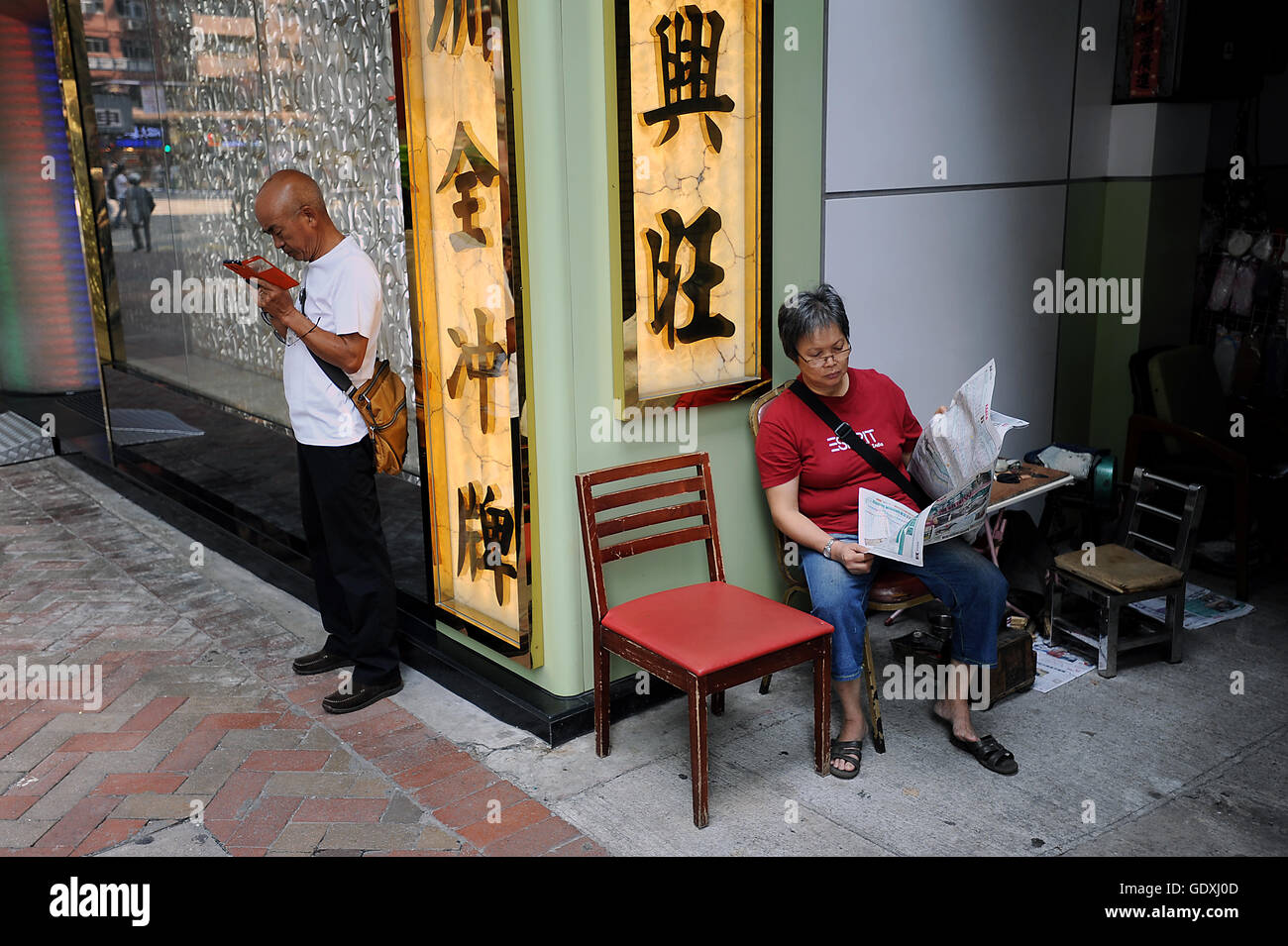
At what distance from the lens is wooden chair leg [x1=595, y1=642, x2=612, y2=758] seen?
11.4 ft

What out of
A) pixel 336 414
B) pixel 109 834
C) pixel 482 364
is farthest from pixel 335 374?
pixel 109 834

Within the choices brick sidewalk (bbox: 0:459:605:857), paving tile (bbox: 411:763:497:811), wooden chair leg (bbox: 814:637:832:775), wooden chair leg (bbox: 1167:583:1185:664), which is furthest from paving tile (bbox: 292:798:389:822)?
wooden chair leg (bbox: 1167:583:1185:664)

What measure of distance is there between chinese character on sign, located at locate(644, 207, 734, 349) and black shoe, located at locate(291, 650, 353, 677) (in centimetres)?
183

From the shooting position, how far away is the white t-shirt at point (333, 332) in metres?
3.65

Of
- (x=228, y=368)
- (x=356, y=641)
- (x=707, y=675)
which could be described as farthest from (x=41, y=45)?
(x=707, y=675)

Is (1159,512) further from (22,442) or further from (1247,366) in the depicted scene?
(22,442)

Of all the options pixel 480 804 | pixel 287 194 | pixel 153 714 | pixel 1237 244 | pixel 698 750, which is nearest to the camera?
pixel 698 750

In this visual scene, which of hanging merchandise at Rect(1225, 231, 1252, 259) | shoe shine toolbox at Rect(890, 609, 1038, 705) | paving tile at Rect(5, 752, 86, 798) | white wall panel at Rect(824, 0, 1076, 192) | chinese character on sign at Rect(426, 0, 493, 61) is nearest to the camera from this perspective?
chinese character on sign at Rect(426, 0, 493, 61)

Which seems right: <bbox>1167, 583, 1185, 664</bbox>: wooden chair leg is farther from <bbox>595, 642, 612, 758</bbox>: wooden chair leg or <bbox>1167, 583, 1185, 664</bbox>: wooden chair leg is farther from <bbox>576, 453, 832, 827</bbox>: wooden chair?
<bbox>595, 642, 612, 758</bbox>: wooden chair leg

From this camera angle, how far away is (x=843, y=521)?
3564mm

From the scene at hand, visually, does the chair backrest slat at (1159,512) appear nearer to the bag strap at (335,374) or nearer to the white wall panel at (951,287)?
the white wall panel at (951,287)

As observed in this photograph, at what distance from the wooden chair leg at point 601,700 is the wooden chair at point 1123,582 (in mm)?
1874

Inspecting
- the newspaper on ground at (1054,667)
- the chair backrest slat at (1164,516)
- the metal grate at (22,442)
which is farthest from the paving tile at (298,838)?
the metal grate at (22,442)

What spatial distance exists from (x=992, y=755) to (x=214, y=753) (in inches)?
99.6
